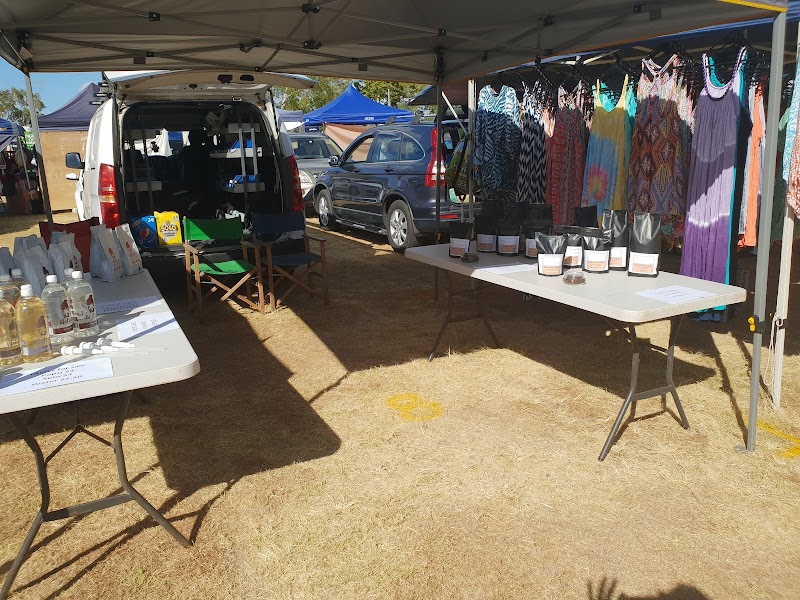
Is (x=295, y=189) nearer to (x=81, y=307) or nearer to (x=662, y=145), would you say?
(x=662, y=145)

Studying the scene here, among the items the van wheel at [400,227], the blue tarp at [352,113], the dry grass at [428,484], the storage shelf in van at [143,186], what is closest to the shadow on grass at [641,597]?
the dry grass at [428,484]

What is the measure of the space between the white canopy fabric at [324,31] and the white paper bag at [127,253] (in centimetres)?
110

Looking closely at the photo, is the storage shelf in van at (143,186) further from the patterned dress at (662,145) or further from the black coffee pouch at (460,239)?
the patterned dress at (662,145)

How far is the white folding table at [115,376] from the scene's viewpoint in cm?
176

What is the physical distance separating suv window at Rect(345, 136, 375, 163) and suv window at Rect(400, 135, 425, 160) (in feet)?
3.08

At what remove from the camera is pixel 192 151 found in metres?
6.30

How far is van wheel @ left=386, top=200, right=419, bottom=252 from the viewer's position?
7312 mm

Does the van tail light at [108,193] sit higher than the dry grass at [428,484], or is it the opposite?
the van tail light at [108,193]

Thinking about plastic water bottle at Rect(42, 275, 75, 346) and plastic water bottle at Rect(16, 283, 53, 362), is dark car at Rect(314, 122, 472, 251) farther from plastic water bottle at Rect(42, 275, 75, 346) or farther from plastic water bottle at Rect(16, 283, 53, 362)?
plastic water bottle at Rect(16, 283, 53, 362)

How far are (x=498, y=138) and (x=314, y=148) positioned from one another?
6.68 m

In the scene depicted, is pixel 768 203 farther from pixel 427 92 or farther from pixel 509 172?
pixel 427 92

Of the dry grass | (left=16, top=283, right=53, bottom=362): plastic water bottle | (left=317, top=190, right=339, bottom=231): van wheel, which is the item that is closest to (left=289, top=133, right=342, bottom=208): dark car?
(left=317, top=190, right=339, bottom=231): van wheel

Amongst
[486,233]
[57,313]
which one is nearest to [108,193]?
[486,233]

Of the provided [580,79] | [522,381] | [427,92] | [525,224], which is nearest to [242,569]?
[522,381]
